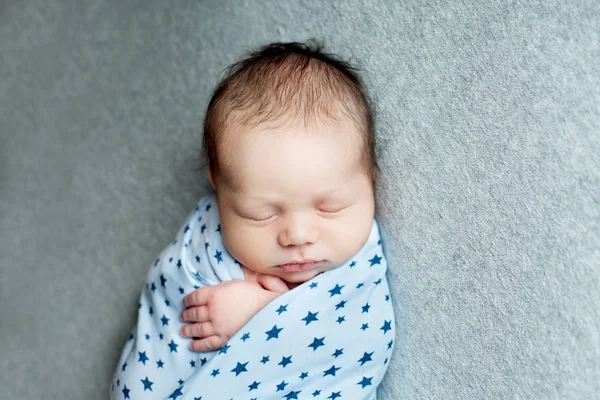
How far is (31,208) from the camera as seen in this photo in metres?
1.44

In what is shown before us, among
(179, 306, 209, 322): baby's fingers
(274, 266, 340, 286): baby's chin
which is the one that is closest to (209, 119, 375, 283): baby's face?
(274, 266, 340, 286): baby's chin

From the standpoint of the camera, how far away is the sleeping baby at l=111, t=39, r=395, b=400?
92cm

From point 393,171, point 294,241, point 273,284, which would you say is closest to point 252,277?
point 273,284

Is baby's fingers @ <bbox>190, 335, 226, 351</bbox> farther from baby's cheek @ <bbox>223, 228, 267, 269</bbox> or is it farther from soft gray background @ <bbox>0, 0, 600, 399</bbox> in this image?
soft gray background @ <bbox>0, 0, 600, 399</bbox>

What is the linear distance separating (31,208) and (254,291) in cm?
68

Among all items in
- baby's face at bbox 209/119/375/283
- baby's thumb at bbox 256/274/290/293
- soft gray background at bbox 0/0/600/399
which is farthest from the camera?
baby's thumb at bbox 256/274/290/293

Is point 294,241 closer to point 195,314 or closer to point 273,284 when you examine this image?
point 273,284

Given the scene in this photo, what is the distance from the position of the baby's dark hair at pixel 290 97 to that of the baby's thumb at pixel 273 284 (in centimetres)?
17

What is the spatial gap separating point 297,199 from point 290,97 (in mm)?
141

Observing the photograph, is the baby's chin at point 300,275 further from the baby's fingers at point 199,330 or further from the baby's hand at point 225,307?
the baby's fingers at point 199,330

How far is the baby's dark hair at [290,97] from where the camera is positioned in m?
0.93

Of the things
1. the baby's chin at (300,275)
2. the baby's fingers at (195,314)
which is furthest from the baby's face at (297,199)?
the baby's fingers at (195,314)

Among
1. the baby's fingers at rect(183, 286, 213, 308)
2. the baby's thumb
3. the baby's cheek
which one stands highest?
the baby's cheek

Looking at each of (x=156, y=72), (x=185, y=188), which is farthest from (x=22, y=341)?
(x=156, y=72)
